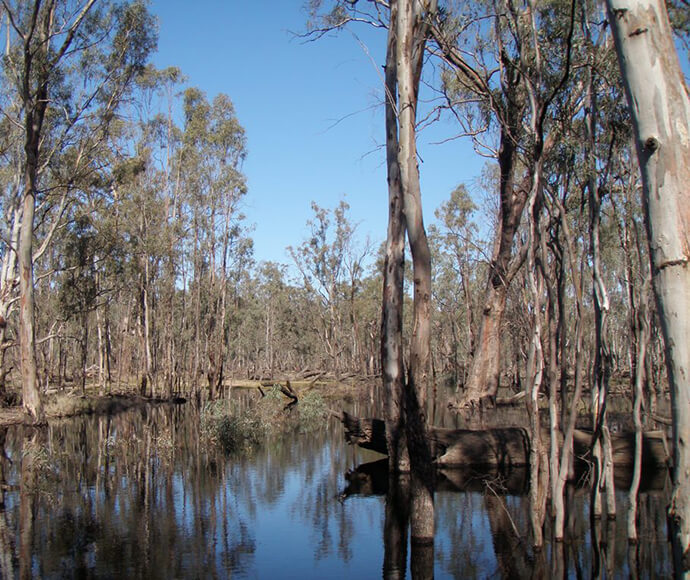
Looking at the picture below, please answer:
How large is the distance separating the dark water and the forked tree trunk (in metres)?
3.56

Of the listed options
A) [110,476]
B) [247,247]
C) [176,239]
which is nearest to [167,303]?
[176,239]

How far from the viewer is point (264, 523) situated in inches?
289

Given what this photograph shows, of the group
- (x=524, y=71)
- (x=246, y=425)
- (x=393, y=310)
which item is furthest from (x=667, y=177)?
(x=246, y=425)

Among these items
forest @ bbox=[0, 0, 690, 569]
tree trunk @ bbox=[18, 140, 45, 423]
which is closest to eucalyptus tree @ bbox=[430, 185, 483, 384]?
forest @ bbox=[0, 0, 690, 569]

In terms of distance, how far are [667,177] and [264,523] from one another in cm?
626

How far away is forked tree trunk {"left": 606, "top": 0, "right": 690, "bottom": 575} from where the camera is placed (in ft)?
7.36

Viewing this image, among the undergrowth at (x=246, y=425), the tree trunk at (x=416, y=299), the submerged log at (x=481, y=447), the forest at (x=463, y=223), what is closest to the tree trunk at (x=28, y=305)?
the forest at (x=463, y=223)

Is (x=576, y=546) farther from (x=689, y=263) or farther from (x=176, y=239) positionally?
(x=176, y=239)

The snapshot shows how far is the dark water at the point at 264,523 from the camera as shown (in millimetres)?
5641

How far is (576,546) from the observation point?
6.02m

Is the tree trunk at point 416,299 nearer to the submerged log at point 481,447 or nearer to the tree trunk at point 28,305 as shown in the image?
the submerged log at point 481,447

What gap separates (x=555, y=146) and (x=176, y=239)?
25.8 m

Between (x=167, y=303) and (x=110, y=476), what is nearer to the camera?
(x=110, y=476)

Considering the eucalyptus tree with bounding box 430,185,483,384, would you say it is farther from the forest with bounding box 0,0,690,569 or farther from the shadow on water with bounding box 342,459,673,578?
the shadow on water with bounding box 342,459,673,578
